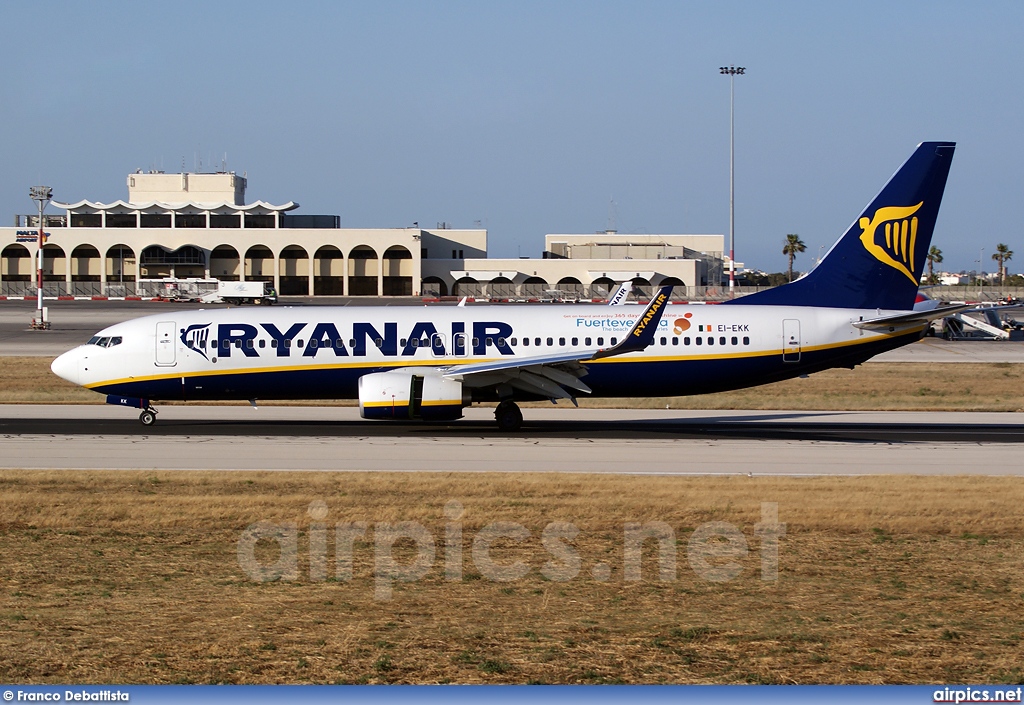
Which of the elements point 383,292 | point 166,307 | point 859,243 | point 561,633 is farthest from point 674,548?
point 383,292

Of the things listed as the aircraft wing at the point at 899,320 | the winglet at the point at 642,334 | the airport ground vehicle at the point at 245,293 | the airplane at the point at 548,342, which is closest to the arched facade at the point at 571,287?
the airport ground vehicle at the point at 245,293

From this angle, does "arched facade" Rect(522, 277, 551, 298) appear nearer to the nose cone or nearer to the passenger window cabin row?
the passenger window cabin row

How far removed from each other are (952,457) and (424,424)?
1535cm

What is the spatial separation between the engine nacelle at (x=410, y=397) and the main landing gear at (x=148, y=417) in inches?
279

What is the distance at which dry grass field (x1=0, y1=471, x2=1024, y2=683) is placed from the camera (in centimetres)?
1039

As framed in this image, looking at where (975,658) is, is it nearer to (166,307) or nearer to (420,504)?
(420,504)

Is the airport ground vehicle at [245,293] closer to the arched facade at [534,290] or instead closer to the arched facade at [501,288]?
the arched facade at [501,288]

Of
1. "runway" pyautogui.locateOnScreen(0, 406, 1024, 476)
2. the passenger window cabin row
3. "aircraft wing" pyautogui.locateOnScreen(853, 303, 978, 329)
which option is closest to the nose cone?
the passenger window cabin row

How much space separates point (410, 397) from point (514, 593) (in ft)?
55.6

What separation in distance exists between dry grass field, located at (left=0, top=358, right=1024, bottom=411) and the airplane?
679 cm

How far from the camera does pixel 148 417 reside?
108 feet

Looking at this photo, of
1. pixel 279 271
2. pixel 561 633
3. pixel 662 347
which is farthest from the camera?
pixel 279 271

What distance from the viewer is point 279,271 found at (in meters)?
138

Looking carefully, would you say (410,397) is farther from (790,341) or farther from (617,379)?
(790,341)
